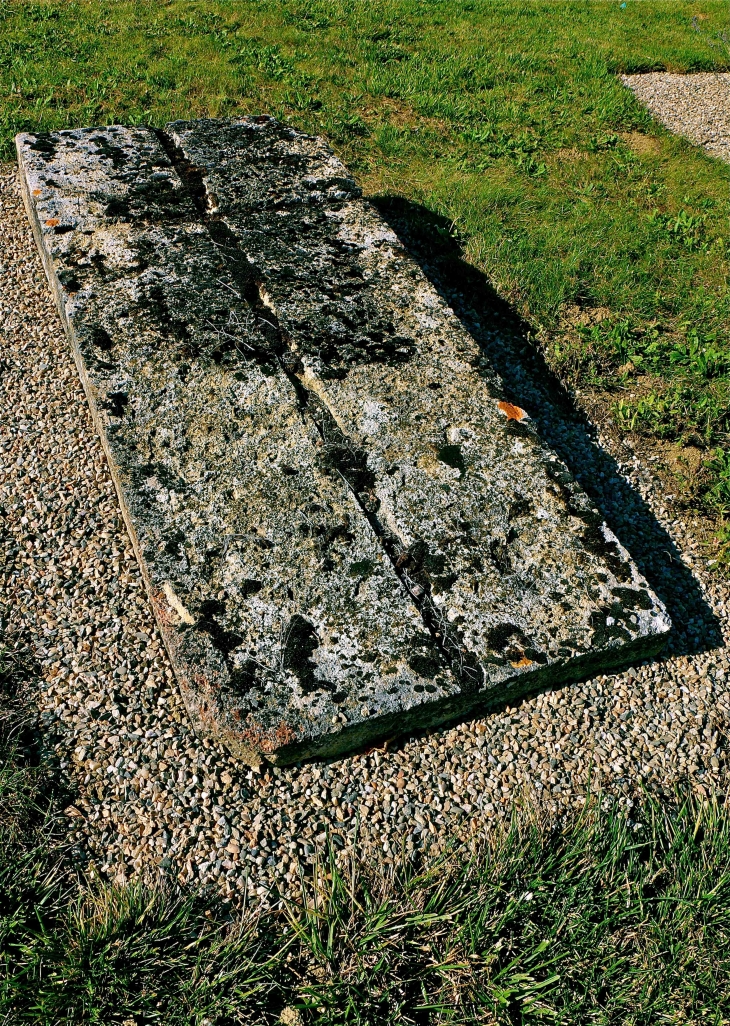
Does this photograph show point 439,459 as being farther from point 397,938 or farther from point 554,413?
point 397,938

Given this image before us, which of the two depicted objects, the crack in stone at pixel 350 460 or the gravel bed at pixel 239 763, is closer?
the gravel bed at pixel 239 763

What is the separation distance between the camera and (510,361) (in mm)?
5469

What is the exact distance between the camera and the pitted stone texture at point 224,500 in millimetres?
3090

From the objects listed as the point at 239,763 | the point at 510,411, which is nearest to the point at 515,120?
the point at 510,411

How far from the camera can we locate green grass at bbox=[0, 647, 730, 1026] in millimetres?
2691

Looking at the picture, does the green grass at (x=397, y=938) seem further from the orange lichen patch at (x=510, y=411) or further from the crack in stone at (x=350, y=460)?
the orange lichen patch at (x=510, y=411)

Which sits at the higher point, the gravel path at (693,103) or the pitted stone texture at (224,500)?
the gravel path at (693,103)

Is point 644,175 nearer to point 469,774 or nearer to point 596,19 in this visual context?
point 596,19

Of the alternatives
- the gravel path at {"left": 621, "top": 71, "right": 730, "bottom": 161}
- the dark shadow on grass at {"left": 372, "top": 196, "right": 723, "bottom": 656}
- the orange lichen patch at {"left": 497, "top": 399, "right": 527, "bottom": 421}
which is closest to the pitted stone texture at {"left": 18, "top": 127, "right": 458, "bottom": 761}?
the orange lichen patch at {"left": 497, "top": 399, "right": 527, "bottom": 421}

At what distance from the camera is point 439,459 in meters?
3.85

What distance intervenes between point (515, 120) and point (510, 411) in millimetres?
5213

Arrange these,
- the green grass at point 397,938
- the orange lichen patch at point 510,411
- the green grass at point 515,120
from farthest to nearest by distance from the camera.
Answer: the green grass at point 515,120
the orange lichen patch at point 510,411
the green grass at point 397,938

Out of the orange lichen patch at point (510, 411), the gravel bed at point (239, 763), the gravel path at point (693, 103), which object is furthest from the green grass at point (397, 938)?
the gravel path at point (693, 103)

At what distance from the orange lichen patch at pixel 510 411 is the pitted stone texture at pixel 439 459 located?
0.01 meters
